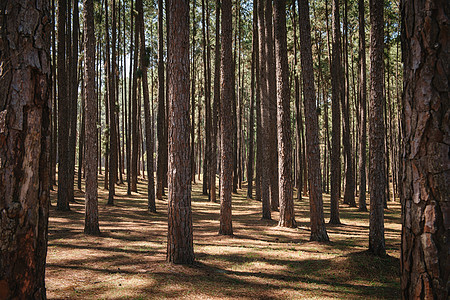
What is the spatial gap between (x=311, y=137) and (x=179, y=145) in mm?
4569

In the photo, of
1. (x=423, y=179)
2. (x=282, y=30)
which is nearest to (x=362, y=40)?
(x=282, y=30)

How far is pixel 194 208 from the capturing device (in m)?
18.9

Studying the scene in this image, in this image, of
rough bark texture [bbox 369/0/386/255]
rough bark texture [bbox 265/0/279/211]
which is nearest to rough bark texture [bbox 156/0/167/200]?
rough bark texture [bbox 265/0/279/211]

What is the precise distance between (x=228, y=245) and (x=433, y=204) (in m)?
8.12

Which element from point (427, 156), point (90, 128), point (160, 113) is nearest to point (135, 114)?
point (160, 113)

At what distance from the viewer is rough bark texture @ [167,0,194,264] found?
23.6 ft

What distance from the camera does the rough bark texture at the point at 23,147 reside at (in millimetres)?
2730

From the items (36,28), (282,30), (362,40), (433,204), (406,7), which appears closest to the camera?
(433,204)

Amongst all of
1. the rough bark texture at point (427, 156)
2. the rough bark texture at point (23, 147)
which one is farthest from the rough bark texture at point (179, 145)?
the rough bark texture at point (427, 156)

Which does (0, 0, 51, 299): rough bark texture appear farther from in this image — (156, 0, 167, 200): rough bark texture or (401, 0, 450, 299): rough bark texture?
(156, 0, 167, 200): rough bark texture

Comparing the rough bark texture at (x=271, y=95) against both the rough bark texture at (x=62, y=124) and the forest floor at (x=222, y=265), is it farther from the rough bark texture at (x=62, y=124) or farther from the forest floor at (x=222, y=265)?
the rough bark texture at (x=62, y=124)

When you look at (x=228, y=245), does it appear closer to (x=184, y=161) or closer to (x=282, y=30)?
(x=184, y=161)

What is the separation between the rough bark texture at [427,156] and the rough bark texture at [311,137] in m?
7.50

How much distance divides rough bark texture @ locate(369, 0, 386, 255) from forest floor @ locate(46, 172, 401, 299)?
1.83ft
